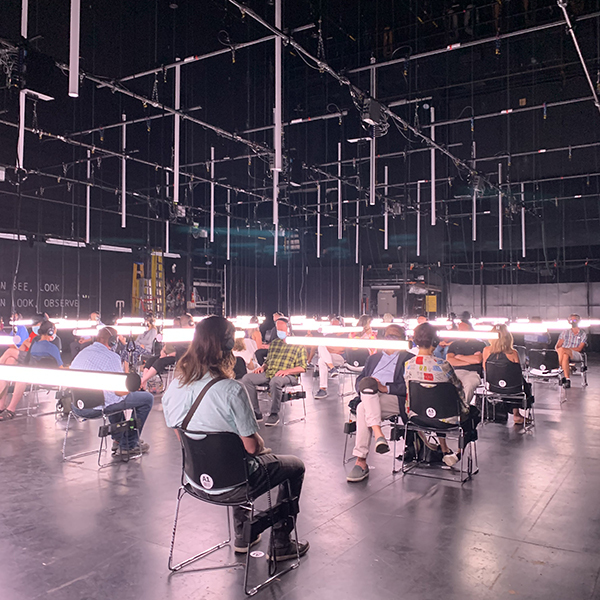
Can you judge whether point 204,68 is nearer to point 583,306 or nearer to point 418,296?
point 418,296

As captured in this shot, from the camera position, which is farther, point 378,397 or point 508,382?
point 508,382

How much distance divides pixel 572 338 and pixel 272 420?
Answer: 5.88 metres

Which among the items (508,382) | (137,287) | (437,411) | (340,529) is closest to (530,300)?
(137,287)

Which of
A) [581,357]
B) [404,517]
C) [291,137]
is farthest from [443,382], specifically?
[291,137]

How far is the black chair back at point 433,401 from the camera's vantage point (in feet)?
13.4

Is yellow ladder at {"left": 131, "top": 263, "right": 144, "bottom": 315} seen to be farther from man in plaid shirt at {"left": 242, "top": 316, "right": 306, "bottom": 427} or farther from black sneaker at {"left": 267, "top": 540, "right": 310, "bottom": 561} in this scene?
black sneaker at {"left": 267, "top": 540, "right": 310, "bottom": 561}

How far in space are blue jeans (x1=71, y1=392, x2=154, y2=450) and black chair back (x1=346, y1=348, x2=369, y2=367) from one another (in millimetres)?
3734

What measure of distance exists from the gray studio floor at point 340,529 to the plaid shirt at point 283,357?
1.31m

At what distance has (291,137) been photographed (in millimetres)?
15383

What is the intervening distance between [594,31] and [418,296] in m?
7.93

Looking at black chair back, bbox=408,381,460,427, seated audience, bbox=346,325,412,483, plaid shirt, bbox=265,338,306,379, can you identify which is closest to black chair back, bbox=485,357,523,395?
seated audience, bbox=346,325,412,483

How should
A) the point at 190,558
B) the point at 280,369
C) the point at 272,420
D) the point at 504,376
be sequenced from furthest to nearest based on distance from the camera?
the point at 280,369
the point at 272,420
the point at 504,376
the point at 190,558

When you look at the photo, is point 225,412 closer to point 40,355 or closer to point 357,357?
point 40,355

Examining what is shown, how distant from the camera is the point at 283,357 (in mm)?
6395
